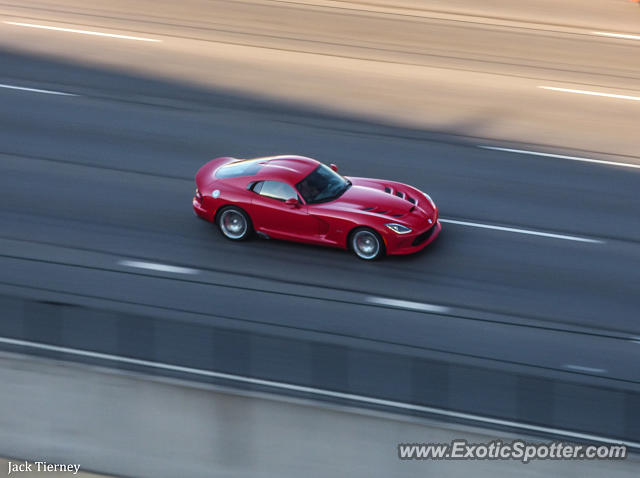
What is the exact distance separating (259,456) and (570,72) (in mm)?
14497

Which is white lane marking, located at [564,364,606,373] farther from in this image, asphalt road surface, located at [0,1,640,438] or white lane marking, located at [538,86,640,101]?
white lane marking, located at [538,86,640,101]

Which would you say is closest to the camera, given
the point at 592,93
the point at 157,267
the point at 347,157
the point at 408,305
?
the point at 408,305

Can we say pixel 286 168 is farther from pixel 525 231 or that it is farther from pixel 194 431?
pixel 194 431

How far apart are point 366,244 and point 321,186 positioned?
123 centimetres

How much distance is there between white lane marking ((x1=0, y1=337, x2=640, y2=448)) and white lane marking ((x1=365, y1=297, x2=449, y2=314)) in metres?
3.72

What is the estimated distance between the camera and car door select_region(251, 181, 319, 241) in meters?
15.0

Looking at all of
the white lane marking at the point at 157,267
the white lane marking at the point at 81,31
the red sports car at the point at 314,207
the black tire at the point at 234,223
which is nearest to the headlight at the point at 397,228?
the red sports car at the point at 314,207

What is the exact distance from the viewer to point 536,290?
14.3m

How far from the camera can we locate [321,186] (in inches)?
603

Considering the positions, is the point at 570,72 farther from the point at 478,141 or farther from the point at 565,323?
the point at 565,323

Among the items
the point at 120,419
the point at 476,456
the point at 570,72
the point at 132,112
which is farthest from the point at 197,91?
the point at 476,456

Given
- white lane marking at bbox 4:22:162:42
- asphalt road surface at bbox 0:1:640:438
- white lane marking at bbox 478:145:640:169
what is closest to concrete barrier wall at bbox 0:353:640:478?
asphalt road surface at bbox 0:1:640:438

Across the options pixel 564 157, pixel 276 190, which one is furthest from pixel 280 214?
pixel 564 157

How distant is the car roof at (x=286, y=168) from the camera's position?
15250 mm
